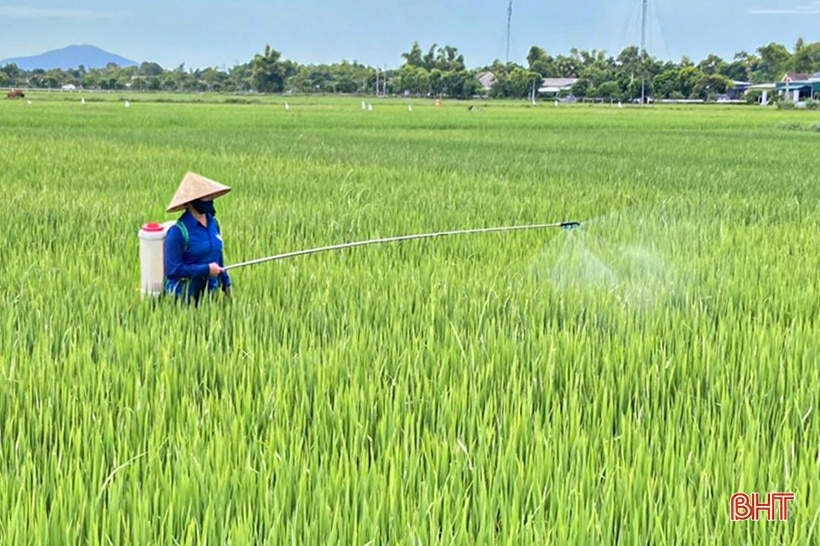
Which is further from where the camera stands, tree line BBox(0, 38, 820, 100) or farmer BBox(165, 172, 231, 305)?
tree line BBox(0, 38, 820, 100)

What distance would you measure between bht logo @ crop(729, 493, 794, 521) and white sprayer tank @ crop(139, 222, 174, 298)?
7.28ft

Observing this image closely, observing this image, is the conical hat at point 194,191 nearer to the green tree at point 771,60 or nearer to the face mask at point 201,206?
the face mask at point 201,206

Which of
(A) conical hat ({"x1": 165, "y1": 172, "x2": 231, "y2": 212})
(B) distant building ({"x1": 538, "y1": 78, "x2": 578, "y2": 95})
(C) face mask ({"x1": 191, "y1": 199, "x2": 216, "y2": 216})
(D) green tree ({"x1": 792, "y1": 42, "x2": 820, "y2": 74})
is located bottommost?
(C) face mask ({"x1": 191, "y1": 199, "x2": 216, "y2": 216})

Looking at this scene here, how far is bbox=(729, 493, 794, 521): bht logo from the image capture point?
1.50 metres

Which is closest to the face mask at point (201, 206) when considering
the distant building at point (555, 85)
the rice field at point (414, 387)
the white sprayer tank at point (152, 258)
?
the white sprayer tank at point (152, 258)

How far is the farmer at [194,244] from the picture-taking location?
3062 mm

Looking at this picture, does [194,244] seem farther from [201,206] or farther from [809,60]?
[809,60]

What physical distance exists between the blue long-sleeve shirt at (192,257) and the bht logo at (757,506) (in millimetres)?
2053

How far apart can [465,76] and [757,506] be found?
92.1 metres

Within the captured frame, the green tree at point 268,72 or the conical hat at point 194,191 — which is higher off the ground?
the green tree at point 268,72

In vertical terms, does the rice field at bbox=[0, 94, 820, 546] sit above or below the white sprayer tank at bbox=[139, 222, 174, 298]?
below

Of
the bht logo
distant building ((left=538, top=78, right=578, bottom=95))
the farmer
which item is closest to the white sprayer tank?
the farmer

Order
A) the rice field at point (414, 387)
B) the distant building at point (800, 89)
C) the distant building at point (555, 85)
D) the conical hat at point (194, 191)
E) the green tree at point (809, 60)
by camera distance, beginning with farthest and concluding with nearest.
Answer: the distant building at point (555, 85), the green tree at point (809, 60), the distant building at point (800, 89), the conical hat at point (194, 191), the rice field at point (414, 387)

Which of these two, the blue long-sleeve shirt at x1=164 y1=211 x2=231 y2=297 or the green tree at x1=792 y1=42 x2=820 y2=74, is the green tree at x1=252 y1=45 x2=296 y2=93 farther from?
the blue long-sleeve shirt at x1=164 y1=211 x2=231 y2=297
